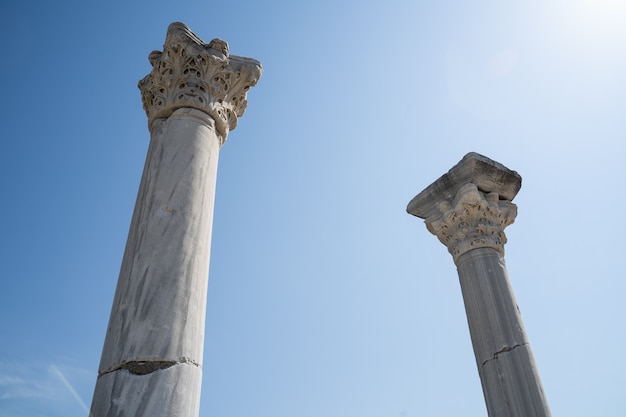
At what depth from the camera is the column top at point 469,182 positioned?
43.9 ft

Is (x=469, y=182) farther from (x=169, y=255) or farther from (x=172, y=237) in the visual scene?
(x=169, y=255)

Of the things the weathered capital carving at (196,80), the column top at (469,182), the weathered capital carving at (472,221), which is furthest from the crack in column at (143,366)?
the column top at (469,182)

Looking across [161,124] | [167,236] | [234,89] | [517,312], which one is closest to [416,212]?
[517,312]

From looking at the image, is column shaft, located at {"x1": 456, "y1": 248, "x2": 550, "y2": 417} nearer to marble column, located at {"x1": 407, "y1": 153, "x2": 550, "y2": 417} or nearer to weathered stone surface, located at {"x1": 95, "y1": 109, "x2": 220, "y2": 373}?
marble column, located at {"x1": 407, "y1": 153, "x2": 550, "y2": 417}

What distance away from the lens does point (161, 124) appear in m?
8.05

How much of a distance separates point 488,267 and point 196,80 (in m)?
8.11

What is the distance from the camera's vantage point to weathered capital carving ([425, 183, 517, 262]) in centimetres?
1285

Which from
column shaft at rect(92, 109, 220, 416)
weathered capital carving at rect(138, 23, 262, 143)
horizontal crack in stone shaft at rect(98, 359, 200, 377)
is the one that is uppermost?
weathered capital carving at rect(138, 23, 262, 143)

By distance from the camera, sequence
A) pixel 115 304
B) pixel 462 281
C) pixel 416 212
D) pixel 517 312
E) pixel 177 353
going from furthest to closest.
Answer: pixel 416 212
pixel 462 281
pixel 517 312
pixel 115 304
pixel 177 353

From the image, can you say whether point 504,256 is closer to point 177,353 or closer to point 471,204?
point 471,204

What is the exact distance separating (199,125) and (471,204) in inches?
308

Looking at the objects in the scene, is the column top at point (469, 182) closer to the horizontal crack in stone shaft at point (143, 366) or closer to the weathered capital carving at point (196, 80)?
the weathered capital carving at point (196, 80)

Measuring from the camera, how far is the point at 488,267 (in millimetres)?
12359

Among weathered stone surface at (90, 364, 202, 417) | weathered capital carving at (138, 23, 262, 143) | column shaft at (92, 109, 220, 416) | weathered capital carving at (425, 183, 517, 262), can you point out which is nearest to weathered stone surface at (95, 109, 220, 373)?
column shaft at (92, 109, 220, 416)
